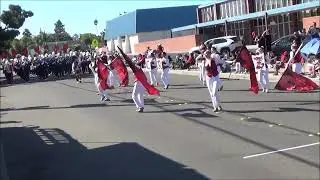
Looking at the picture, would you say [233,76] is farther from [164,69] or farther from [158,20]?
[158,20]

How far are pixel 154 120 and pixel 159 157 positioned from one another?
5.02 m

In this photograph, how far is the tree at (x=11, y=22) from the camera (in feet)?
194

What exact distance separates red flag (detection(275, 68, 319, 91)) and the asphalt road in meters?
0.73

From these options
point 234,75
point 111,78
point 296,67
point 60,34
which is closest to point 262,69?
point 296,67

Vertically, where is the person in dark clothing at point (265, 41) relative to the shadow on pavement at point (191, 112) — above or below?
above

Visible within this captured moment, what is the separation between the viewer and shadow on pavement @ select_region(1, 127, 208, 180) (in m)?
9.28

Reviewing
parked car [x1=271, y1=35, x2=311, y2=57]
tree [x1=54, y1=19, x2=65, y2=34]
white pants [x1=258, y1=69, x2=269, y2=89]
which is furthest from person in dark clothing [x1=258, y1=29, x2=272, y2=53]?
tree [x1=54, y1=19, x2=65, y2=34]

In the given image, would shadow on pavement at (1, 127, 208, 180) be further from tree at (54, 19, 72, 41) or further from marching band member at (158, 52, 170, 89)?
tree at (54, 19, 72, 41)

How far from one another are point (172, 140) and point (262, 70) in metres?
8.44

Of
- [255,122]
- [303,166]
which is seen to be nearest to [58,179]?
[303,166]

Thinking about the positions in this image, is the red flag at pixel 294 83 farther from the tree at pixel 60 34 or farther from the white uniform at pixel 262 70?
the tree at pixel 60 34

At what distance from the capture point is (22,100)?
26.8m

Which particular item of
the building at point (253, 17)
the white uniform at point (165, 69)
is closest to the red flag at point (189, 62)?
the building at point (253, 17)

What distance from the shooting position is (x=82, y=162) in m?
10.8
